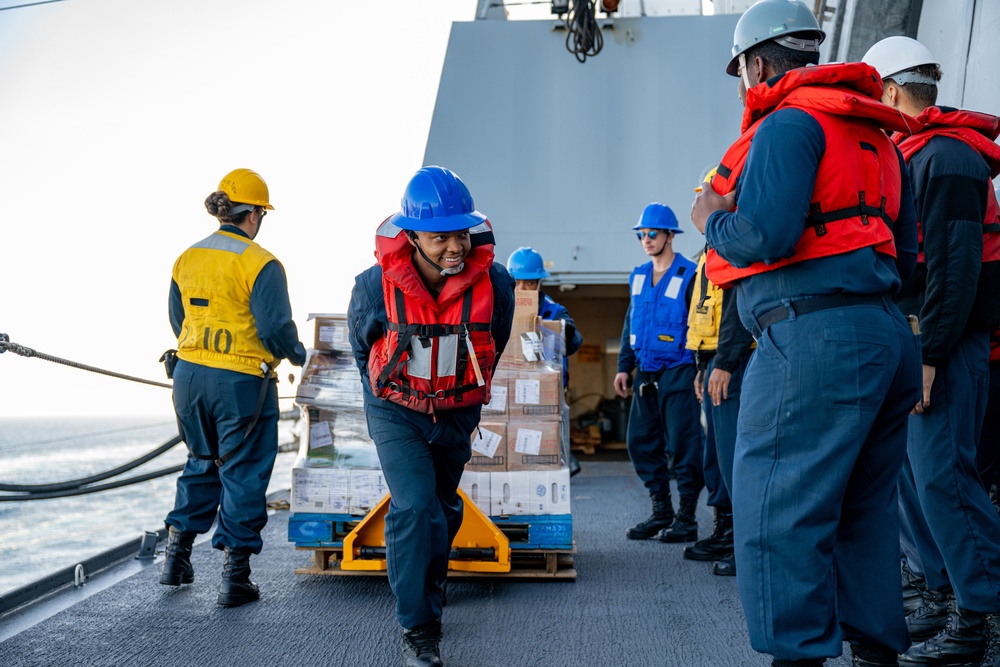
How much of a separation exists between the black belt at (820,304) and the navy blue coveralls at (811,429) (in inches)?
0.4

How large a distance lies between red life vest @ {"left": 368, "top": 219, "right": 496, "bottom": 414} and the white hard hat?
4.89 feet

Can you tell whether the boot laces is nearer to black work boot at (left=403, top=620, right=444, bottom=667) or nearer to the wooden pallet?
black work boot at (left=403, top=620, right=444, bottom=667)

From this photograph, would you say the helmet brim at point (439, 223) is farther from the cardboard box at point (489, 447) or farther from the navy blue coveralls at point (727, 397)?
the cardboard box at point (489, 447)

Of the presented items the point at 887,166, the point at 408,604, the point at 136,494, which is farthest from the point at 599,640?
the point at 136,494

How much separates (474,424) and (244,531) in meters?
1.46

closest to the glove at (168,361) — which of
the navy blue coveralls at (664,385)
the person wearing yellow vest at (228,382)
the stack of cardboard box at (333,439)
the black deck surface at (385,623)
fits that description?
the person wearing yellow vest at (228,382)

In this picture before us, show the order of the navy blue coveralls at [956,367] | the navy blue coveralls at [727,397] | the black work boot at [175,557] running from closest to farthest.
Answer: the navy blue coveralls at [956,367]
the navy blue coveralls at [727,397]
the black work boot at [175,557]

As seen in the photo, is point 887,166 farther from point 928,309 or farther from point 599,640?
point 599,640

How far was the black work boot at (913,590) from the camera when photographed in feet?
11.5

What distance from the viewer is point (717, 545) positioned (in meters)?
4.88

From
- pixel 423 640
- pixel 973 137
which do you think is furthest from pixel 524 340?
pixel 973 137

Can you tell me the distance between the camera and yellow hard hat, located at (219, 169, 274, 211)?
14.2 ft

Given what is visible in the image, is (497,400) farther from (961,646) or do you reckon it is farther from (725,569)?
(961,646)

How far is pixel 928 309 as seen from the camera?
282 cm
